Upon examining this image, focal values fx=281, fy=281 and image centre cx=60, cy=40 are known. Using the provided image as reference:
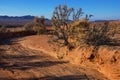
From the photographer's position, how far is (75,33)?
18531 millimetres

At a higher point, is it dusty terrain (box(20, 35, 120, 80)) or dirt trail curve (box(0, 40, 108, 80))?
dusty terrain (box(20, 35, 120, 80))

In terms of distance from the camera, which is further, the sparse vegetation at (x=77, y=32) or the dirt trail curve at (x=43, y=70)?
the sparse vegetation at (x=77, y=32)

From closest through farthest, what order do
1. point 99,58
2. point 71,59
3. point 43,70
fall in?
point 43,70 → point 99,58 → point 71,59

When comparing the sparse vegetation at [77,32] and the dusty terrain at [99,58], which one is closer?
the dusty terrain at [99,58]

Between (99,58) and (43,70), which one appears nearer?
(43,70)

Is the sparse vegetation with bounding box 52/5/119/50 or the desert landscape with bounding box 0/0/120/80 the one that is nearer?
the desert landscape with bounding box 0/0/120/80

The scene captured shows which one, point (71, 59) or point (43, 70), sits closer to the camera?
point (43, 70)

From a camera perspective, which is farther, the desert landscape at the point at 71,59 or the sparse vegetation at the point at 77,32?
the sparse vegetation at the point at 77,32

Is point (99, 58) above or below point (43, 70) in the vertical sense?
above

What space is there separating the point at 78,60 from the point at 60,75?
8.74 ft

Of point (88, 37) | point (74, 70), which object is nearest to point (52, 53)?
point (88, 37)

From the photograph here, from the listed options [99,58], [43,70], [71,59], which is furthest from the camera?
[71,59]

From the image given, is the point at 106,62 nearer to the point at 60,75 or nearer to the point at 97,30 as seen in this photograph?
the point at 60,75

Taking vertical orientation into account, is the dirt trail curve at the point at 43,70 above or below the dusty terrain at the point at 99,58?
below
